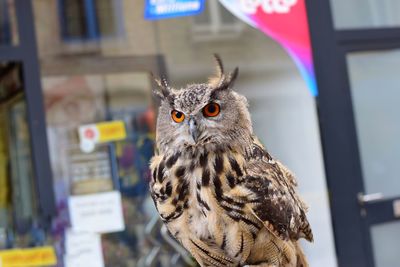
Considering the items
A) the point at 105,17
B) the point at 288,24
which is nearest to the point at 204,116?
the point at 288,24

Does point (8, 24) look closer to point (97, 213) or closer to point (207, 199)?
point (97, 213)

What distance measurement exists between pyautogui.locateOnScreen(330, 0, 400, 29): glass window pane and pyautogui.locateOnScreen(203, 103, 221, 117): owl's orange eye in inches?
90.1

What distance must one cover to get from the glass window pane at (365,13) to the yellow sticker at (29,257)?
75.0 inches

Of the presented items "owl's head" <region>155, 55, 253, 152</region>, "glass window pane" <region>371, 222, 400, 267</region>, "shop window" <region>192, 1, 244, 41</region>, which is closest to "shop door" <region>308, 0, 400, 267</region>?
"glass window pane" <region>371, 222, 400, 267</region>

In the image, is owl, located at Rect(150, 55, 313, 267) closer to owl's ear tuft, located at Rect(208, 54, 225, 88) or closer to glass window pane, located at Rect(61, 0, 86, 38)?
owl's ear tuft, located at Rect(208, 54, 225, 88)

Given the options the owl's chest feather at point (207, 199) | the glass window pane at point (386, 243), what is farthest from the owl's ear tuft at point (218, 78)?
the glass window pane at point (386, 243)

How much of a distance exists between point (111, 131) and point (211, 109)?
2.08 meters

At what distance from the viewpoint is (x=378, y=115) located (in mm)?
3535

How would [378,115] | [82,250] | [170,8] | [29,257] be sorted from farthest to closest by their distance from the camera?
[378,115] → [170,8] → [82,250] → [29,257]

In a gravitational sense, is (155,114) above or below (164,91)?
above

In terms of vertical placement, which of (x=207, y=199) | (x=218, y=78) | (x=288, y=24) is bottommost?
(x=207, y=199)

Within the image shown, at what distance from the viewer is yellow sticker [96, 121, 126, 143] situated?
331 centimetres

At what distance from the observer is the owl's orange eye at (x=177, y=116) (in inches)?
51.7

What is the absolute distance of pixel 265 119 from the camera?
11.4 ft
